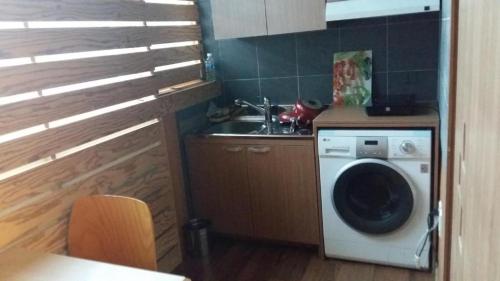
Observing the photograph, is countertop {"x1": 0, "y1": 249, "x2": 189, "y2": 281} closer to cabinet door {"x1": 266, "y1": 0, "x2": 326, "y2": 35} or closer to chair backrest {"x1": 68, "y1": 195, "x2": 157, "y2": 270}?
chair backrest {"x1": 68, "y1": 195, "x2": 157, "y2": 270}

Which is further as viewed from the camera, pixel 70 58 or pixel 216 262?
pixel 216 262

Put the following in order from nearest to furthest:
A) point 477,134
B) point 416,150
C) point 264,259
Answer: point 477,134 < point 416,150 < point 264,259

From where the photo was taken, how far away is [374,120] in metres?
2.32

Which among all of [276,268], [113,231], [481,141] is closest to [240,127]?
[276,268]

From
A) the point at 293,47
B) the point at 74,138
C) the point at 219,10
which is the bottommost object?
the point at 74,138

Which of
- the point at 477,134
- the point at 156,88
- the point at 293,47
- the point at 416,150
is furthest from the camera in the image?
the point at 293,47

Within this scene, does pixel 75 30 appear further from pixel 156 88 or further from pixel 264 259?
pixel 264 259

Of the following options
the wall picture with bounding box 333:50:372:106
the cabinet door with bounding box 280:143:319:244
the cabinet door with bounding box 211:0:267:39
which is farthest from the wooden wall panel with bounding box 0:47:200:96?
the wall picture with bounding box 333:50:372:106

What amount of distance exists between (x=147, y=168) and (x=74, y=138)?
21.7 inches

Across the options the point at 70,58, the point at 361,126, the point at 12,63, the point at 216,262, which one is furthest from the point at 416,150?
the point at 12,63

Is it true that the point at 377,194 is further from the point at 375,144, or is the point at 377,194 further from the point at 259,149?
the point at 259,149

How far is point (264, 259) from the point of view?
2678 millimetres

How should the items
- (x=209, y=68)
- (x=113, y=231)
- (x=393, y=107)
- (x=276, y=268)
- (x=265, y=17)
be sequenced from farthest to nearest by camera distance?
(x=209, y=68)
(x=265, y=17)
(x=276, y=268)
(x=393, y=107)
(x=113, y=231)

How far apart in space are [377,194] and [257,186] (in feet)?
2.47
